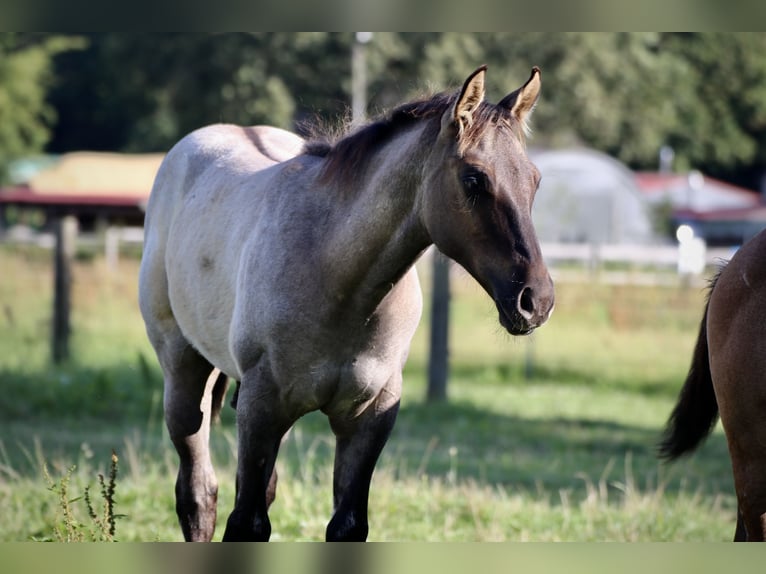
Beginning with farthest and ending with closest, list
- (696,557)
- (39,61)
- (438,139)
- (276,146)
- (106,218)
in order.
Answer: (39,61), (106,218), (276,146), (438,139), (696,557)

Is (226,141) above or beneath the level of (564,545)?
above

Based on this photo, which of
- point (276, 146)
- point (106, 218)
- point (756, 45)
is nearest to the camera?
point (276, 146)

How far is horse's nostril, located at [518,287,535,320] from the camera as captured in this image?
10.0 feet

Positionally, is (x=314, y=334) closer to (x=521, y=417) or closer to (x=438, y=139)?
(x=438, y=139)

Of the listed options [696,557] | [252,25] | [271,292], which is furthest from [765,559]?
[271,292]

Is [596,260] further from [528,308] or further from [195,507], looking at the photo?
[528,308]

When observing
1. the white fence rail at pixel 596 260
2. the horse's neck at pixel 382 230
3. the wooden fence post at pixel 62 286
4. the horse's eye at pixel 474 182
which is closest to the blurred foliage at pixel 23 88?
the white fence rail at pixel 596 260

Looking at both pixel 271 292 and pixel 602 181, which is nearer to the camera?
pixel 271 292

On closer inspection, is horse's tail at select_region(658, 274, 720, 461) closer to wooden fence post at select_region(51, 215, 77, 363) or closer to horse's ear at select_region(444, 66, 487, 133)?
horse's ear at select_region(444, 66, 487, 133)

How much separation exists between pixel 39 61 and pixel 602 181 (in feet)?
66.9

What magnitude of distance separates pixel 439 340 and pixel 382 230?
7468 mm

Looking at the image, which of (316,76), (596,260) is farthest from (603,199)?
(596,260)

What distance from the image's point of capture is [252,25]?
2459 mm

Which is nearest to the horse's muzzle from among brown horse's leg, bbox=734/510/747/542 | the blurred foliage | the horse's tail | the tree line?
brown horse's leg, bbox=734/510/747/542
